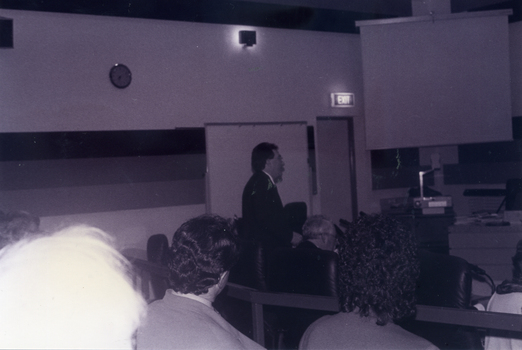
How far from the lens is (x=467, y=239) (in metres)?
3.81

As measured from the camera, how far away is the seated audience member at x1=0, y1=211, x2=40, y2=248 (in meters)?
1.37

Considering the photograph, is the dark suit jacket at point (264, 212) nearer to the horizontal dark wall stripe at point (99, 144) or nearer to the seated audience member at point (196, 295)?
the horizontal dark wall stripe at point (99, 144)

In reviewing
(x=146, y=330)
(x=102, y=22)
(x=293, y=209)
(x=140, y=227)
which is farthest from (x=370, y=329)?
(x=102, y=22)

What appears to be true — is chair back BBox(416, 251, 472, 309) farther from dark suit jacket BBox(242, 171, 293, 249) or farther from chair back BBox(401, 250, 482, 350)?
dark suit jacket BBox(242, 171, 293, 249)

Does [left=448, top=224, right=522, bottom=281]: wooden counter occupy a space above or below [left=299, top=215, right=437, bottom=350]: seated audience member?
below

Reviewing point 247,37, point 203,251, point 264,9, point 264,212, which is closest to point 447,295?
point 203,251

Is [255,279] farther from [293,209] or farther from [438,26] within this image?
[438,26]

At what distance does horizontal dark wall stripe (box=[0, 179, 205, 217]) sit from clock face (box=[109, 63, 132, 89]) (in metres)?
0.97

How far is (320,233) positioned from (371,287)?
5.47 feet

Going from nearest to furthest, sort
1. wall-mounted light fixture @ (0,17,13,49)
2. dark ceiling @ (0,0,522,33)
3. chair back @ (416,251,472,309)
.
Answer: chair back @ (416,251,472,309), wall-mounted light fixture @ (0,17,13,49), dark ceiling @ (0,0,522,33)

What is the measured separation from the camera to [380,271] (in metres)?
1.23

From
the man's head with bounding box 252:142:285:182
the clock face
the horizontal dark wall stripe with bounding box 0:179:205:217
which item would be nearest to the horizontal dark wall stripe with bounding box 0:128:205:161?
the horizontal dark wall stripe with bounding box 0:179:205:217

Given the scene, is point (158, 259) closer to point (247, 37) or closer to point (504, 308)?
point (504, 308)

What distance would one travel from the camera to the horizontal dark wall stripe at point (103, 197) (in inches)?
170
